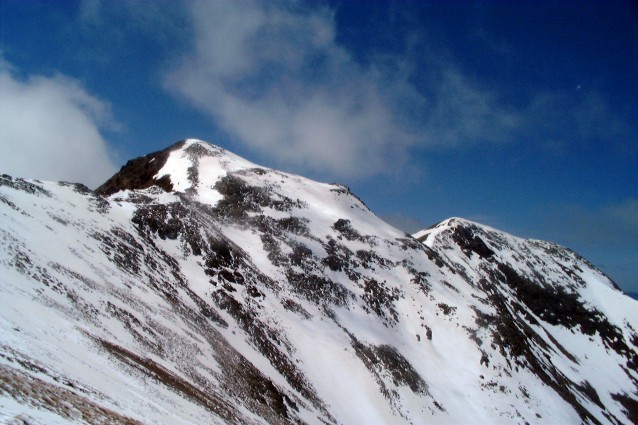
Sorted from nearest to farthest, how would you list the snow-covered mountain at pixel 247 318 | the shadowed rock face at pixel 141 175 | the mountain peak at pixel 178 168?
the snow-covered mountain at pixel 247 318
the mountain peak at pixel 178 168
the shadowed rock face at pixel 141 175

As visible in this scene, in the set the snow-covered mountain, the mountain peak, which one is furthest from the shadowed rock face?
the snow-covered mountain

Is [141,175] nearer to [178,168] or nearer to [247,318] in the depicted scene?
[178,168]

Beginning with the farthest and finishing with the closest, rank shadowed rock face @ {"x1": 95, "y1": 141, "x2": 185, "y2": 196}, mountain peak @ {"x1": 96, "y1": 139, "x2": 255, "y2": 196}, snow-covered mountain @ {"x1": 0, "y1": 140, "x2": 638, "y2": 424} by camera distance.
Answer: shadowed rock face @ {"x1": 95, "y1": 141, "x2": 185, "y2": 196} → mountain peak @ {"x1": 96, "y1": 139, "x2": 255, "y2": 196} → snow-covered mountain @ {"x1": 0, "y1": 140, "x2": 638, "y2": 424}

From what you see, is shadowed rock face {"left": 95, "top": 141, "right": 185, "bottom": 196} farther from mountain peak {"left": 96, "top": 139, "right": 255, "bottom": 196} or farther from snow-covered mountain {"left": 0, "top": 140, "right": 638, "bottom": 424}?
snow-covered mountain {"left": 0, "top": 140, "right": 638, "bottom": 424}

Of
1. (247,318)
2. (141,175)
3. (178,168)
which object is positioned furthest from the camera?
(141,175)

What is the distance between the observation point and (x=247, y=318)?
41500mm

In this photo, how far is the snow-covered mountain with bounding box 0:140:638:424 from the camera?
18062 millimetres

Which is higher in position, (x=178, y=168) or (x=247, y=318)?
(x=178, y=168)

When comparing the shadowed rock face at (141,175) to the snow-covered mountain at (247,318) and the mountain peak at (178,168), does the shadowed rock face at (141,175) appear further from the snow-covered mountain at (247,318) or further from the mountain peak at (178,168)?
the snow-covered mountain at (247,318)

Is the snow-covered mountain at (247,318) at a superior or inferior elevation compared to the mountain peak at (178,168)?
inferior

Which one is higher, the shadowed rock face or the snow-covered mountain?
the shadowed rock face

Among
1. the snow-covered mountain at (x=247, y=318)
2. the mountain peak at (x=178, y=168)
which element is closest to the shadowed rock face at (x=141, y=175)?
the mountain peak at (x=178, y=168)

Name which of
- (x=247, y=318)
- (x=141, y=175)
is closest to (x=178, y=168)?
(x=141, y=175)

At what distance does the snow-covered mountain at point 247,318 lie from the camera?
18062 millimetres
